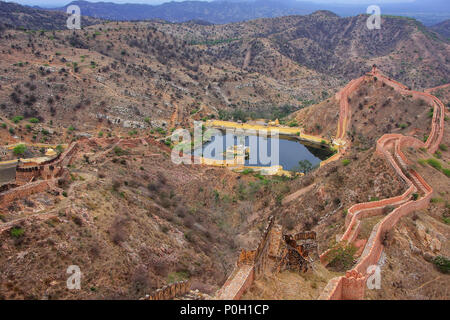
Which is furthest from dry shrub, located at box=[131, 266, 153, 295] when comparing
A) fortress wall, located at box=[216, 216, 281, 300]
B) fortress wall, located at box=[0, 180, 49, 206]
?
fortress wall, located at box=[0, 180, 49, 206]

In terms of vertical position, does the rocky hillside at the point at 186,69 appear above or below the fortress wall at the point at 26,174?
above

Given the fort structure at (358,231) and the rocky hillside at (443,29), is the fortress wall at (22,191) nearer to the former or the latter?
the fort structure at (358,231)

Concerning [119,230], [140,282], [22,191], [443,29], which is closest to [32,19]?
[22,191]

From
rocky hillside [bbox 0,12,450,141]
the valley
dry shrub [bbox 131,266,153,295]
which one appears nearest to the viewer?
the valley

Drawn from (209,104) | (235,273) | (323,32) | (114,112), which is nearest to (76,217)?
(235,273)

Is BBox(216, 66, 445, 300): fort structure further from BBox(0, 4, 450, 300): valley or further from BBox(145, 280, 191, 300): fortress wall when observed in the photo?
BBox(145, 280, 191, 300): fortress wall

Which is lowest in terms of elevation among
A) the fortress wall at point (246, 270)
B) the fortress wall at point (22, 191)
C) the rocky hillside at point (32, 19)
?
the fortress wall at point (246, 270)

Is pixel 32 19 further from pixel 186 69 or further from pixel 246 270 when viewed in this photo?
pixel 246 270

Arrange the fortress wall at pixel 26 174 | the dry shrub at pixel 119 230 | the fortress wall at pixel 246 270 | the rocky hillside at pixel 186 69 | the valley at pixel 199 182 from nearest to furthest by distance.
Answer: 1. the fortress wall at pixel 246 270
2. the valley at pixel 199 182
3. the dry shrub at pixel 119 230
4. the fortress wall at pixel 26 174
5. the rocky hillside at pixel 186 69

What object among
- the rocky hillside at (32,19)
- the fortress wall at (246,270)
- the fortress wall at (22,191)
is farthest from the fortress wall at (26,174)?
the rocky hillside at (32,19)

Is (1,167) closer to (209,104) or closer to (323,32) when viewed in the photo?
(209,104)
